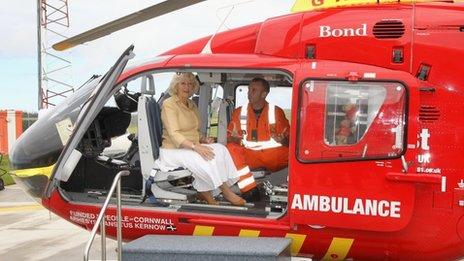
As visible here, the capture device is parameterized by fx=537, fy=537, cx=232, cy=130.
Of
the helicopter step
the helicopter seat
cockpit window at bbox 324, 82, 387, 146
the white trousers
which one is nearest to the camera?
the helicopter step

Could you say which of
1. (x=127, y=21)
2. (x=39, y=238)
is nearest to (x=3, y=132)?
(x=39, y=238)

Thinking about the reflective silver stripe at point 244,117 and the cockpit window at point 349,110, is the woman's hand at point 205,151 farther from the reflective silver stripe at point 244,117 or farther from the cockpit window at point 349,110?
the cockpit window at point 349,110

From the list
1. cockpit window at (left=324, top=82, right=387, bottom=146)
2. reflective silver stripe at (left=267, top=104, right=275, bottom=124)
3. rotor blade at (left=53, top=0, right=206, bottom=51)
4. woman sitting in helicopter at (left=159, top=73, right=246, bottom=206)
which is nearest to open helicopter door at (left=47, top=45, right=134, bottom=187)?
rotor blade at (left=53, top=0, right=206, bottom=51)

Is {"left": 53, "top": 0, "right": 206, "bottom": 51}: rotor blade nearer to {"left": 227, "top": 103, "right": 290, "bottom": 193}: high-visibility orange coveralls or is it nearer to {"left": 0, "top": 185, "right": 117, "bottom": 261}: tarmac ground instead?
{"left": 227, "top": 103, "right": 290, "bottom": 193}: high-visibility orange coveralls

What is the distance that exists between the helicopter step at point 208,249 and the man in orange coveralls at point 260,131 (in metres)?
1.22

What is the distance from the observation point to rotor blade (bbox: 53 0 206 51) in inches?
156

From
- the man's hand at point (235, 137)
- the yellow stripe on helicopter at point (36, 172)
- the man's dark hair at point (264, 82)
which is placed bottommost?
the yellow stripe on helicopter at point (36, 172)

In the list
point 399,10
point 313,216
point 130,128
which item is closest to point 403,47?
point 399,10

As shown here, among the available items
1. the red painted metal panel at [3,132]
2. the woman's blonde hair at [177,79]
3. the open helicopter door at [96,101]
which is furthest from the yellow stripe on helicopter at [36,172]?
the red painted metal panel at [3,132]

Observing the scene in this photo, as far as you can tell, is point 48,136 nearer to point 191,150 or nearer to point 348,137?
point 191,150

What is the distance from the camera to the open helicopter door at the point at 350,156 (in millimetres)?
3842

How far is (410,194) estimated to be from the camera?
3795 millimetres

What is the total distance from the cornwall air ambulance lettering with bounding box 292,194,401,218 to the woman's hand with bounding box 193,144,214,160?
0.92 m

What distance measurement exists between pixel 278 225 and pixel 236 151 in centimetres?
95
